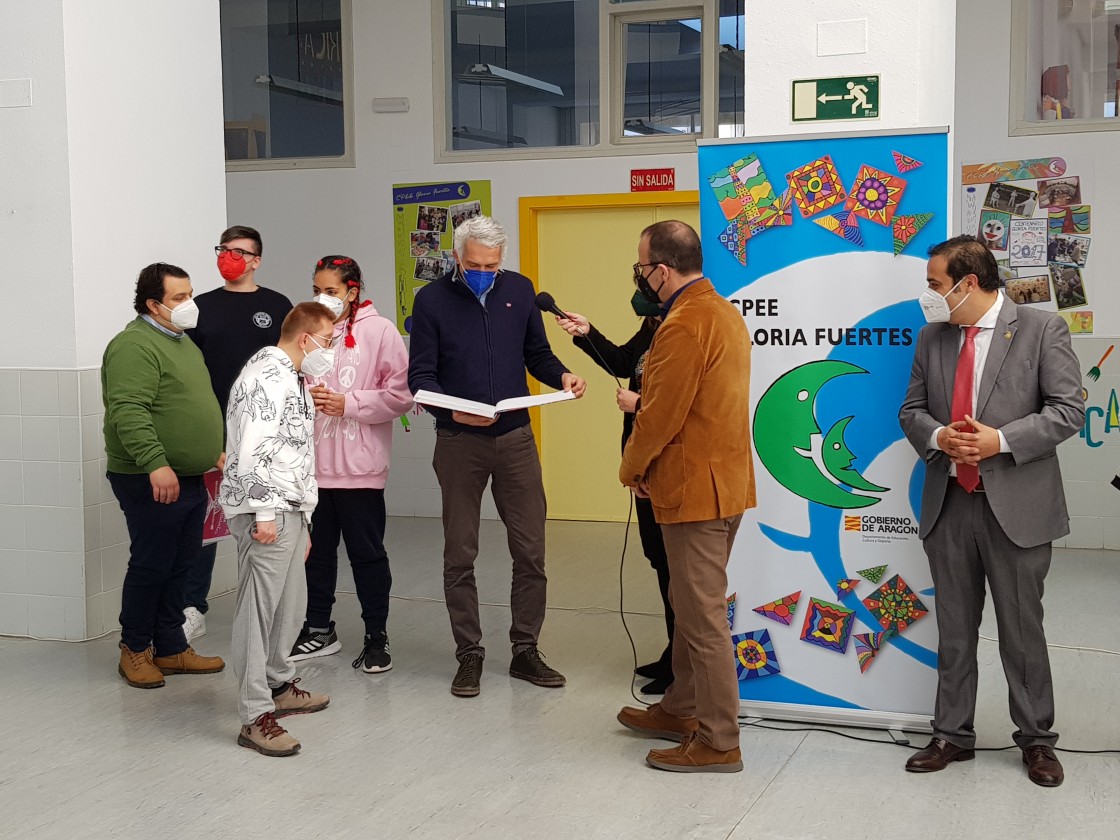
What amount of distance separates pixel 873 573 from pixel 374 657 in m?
1.90

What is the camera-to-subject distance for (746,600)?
12.2ft

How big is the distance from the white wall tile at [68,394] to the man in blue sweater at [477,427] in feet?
5.21

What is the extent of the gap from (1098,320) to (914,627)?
11.9 ft

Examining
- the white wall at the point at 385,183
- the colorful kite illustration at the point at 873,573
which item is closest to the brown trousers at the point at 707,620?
the colorful kite illustration at the point at 873,573

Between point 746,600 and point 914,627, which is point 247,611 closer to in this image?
point 746,600

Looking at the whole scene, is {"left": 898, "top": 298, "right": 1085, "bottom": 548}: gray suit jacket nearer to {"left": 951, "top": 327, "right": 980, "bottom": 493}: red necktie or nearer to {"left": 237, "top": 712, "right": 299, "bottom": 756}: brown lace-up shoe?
{"left": 951, "top": 327, "right": 980, "bottom": 493}: red necktie

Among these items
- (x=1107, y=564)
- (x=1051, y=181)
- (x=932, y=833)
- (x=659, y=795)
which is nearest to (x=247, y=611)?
(x=659, y=795)

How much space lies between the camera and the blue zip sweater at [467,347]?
4.12 metres

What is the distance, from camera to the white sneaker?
188 inches

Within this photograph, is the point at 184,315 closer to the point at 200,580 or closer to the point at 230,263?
the point at 230,263

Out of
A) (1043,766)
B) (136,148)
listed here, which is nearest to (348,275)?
(136,148)

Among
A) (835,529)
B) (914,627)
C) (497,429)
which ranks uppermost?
(497,429)

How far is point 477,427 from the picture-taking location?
13.6 feet

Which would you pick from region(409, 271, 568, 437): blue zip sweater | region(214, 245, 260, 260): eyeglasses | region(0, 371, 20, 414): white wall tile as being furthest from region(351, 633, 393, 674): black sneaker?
region(0, 371, 20, 414): white wall tile
